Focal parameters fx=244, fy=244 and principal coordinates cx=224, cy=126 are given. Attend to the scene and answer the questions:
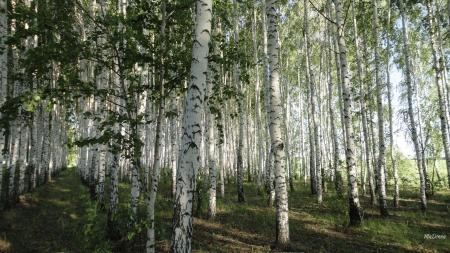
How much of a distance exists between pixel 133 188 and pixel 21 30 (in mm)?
3366

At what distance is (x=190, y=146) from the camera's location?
3.18 meters

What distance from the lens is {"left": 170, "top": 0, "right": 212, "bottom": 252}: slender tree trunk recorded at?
308cm

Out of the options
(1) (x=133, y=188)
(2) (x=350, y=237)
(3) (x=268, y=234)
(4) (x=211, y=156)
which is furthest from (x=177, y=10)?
(2) (x=350, y=237)

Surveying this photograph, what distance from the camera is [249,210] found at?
9680mm

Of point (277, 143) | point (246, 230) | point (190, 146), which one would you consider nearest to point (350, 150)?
point (277, 143)

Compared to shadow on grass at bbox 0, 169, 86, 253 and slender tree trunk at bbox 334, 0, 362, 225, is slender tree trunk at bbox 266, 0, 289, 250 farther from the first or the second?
shadow on grass at bbox 0, 169, 86, 253

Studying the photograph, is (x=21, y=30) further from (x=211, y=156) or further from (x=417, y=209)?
(x=417, y=209)

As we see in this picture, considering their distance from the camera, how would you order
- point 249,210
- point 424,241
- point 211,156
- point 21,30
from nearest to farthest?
point 21,30 → point 424,241 → point 211,156 → point 249,210

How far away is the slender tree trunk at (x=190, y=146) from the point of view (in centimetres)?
308

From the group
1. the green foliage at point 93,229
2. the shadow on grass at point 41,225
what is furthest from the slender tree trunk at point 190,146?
the shadow on grass at point 41,225

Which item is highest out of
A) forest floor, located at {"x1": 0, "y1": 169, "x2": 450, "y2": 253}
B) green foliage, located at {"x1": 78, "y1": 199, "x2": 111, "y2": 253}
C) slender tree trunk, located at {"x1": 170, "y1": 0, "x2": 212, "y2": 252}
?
slender tree trunk, located at {"x1": 170, "y1": 0, "x2": 212, "y2": 252}

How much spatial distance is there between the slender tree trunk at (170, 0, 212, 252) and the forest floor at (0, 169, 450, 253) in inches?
44.9

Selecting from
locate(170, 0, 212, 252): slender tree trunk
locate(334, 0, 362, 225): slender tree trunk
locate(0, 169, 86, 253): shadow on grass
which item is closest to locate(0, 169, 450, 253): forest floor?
locate(0, 169, 86, 253): shadow on grass

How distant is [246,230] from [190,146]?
516cm
